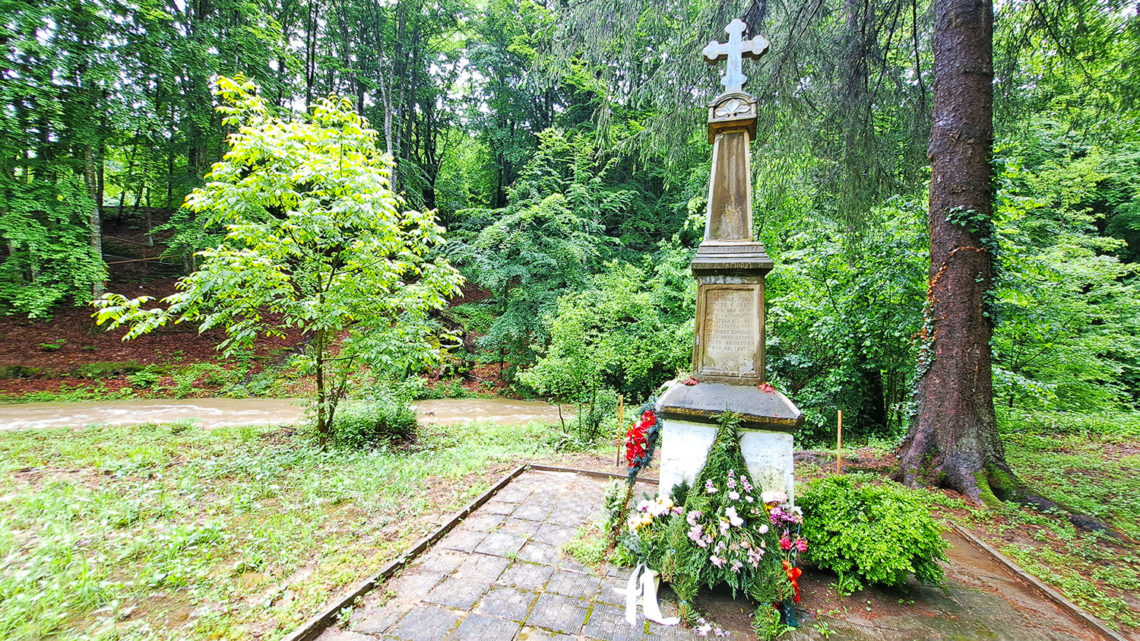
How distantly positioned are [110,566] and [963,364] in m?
6.95

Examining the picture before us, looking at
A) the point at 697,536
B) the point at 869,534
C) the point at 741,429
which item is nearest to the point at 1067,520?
the point at 869,534

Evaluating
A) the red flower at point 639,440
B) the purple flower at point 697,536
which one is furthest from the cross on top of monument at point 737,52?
the purple flower at point 697,536

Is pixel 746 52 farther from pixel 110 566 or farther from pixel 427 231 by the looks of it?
pixel 110 566

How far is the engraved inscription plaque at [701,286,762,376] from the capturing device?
10.1ft

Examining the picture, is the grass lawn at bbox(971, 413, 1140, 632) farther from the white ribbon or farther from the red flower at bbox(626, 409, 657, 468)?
the red flower at bbox(626, 409, 657, 468)

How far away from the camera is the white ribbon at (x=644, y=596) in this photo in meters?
2.33

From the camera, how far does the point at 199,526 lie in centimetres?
322

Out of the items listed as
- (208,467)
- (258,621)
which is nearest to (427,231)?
(208,467)

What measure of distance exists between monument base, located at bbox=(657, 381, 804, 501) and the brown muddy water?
19.4ft

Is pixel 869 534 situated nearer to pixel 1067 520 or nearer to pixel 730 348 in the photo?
pixel 730 348

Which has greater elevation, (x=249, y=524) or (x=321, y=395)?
(x=321, y=395)

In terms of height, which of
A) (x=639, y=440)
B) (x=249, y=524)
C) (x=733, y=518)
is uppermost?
(x=639, y=440)

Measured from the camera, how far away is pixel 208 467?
4.61 meters

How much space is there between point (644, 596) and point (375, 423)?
485 cm
